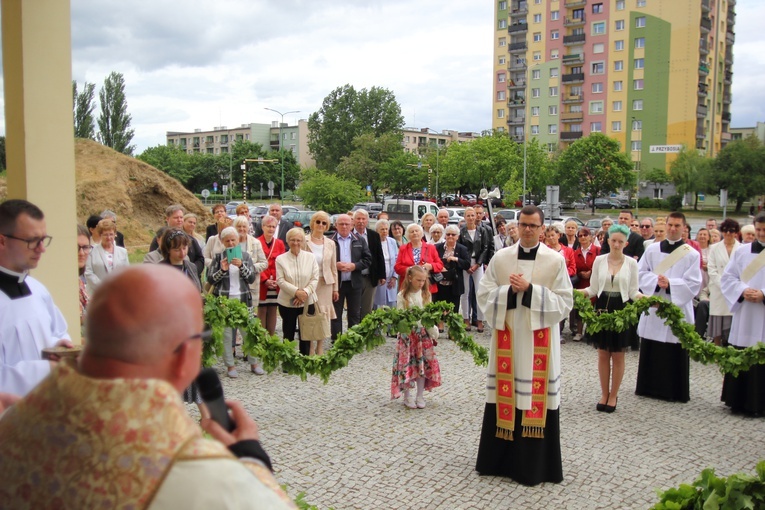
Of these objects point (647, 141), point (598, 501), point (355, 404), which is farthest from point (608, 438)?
point (647, 141)

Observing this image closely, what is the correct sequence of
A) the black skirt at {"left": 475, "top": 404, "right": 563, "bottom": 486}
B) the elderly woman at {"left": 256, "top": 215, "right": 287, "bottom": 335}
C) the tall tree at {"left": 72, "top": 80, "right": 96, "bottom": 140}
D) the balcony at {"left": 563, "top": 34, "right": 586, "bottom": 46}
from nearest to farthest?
1. the black skirt at {"left": 475, "top": 404, "right": 563, "bottom": 486}
2. the elderly woman at {"left": 256, "top": 215, "right": 287, "bottom": 335}
3. the tall tree at {"left": 72, "top": 80, "right": 96, "bottom": 140}
4. the balcony at {"left": 563, "top": 34, "right": 586, "bottom": 46}

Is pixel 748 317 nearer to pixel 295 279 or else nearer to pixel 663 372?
pixel 663 372

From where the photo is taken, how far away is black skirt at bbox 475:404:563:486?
6027mm

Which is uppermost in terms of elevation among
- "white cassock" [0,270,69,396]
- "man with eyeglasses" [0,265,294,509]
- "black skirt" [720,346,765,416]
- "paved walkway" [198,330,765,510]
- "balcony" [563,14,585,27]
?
"balcony" [563,14,585,27]

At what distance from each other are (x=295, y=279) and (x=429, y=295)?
6.28 ft

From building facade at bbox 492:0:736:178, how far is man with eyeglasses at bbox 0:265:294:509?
7223 cm

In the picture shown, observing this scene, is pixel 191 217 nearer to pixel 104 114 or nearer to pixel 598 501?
pixel 598 501

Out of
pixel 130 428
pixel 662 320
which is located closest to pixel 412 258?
pixel 662 320

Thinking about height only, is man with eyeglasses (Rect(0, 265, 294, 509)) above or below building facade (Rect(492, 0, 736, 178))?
below

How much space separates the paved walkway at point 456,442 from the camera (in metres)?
5.84

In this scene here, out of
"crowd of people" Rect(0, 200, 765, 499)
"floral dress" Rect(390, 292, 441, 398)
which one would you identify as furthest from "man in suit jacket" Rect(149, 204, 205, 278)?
"floral dress" Rect(390, 292, 441, 398)

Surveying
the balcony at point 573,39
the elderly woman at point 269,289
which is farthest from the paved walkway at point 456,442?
the balcony at point 573,39

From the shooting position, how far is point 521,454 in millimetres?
6078

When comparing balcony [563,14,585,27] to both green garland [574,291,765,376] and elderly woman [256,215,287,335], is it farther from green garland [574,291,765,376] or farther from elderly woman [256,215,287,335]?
green garland [574,291,765,376]
